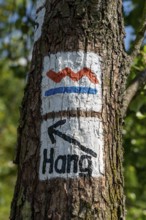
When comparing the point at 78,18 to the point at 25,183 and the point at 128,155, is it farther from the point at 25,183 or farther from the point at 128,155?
the point at 128,155

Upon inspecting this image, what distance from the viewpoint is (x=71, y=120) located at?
6.24ft

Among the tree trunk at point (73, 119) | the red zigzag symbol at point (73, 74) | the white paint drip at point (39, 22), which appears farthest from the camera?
the white paint drip at point (39, 22)

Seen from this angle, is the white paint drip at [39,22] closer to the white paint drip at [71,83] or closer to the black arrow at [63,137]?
the white paint drip at [71,83]

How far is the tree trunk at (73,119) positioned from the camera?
1845 millimetres

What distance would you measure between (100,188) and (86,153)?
0.12 meters

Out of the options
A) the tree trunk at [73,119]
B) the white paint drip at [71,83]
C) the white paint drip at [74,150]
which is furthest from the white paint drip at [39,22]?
the white paint drip at [74,150]

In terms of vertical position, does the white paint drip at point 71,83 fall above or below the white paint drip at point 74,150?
above

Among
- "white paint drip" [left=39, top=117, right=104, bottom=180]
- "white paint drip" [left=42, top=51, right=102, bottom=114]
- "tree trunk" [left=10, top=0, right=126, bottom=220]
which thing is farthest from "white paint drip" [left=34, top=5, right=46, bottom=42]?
"white paint drip" [left=39, top=117, right=104, bottom=180]

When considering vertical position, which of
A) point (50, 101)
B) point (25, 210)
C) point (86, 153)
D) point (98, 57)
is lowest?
point (25, 210)

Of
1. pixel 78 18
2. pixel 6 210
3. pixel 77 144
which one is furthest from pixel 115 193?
pixel 6 210

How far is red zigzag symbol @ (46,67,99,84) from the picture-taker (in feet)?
6.43

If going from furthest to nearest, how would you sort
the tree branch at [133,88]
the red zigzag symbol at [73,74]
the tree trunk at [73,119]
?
the tree branch at [133,88] < the red zigzag symbol at [73,74] < the tree trunk at [73,119]

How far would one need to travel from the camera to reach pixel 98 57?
2.02 metres

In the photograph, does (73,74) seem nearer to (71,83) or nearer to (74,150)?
(71,83)
